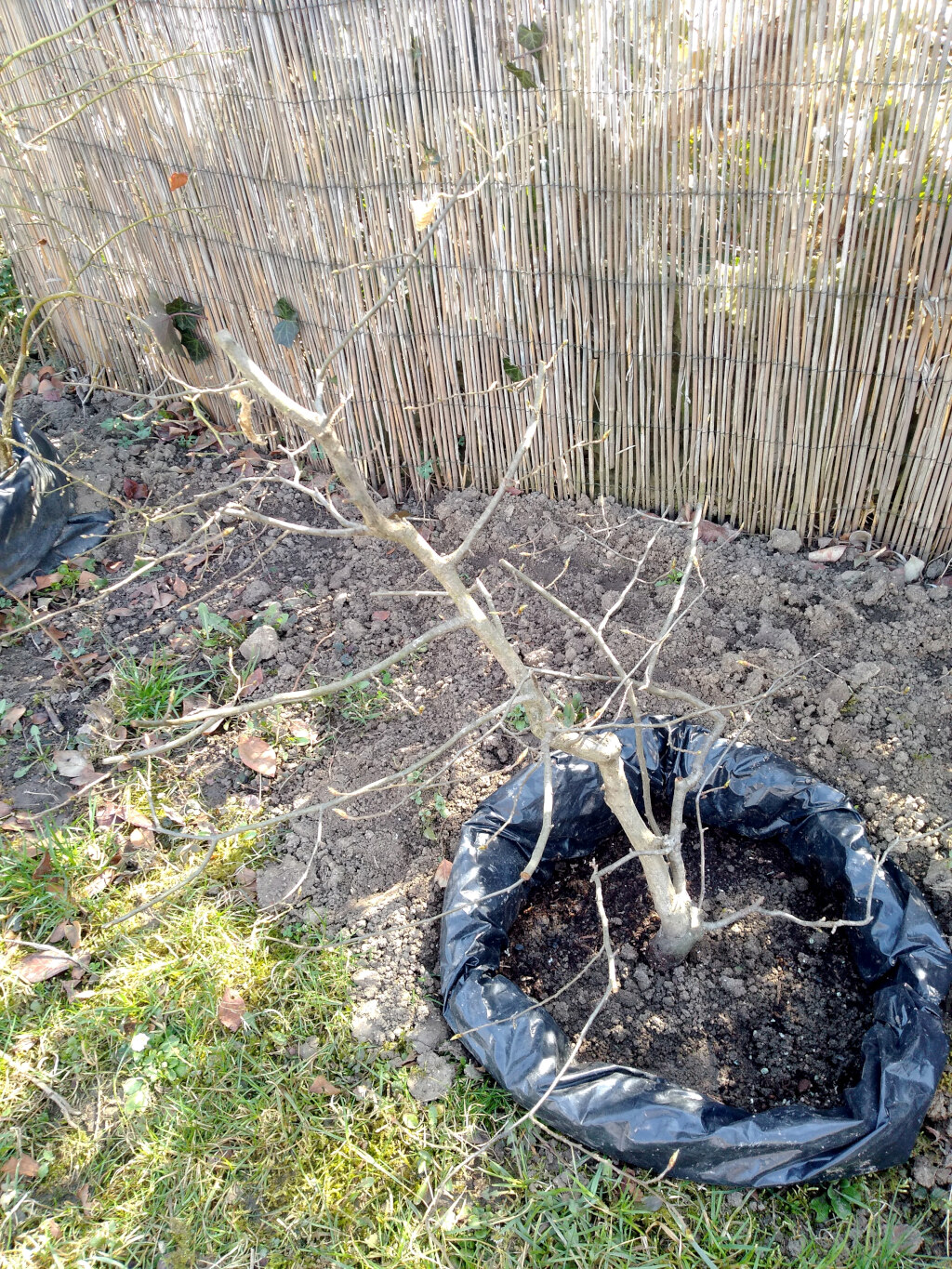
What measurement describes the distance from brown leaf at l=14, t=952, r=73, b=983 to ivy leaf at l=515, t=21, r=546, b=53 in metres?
2.63

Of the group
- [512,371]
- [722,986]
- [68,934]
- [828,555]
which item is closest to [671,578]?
[828,555]

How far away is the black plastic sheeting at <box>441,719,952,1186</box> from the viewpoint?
5.24ft

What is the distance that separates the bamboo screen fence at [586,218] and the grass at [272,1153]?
153cm

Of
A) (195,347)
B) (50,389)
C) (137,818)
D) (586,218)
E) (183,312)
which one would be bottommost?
(137,818)

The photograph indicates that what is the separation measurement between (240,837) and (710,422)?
189 cm

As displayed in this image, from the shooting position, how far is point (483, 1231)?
166 centimetres

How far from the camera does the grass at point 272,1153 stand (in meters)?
1.63

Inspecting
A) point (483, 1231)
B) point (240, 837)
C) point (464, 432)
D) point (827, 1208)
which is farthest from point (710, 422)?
point (483, 1231)

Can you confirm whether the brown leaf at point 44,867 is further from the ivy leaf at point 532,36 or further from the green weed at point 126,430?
the ivy leaf at point 532,36

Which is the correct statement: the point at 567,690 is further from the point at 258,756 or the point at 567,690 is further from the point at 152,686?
the point at 152,686

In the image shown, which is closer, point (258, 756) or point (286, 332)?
point (258, 756)

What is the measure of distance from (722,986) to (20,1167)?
1.60 metres

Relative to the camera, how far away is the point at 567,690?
8.19 feet

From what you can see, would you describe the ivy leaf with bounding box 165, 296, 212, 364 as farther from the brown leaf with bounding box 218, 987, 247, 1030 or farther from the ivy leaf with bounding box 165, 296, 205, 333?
the brown leaf with bounding box 218, 987, 247, 1030
